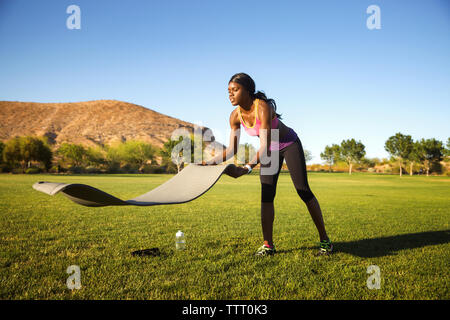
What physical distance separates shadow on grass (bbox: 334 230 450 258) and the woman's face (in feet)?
10.5

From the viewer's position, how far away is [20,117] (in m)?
162

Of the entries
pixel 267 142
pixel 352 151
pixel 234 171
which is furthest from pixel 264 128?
pixel 352 151

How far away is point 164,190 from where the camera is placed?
4.10m

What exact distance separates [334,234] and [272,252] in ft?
7.84

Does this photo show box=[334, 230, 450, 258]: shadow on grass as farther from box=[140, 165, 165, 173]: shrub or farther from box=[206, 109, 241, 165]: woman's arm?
Answer: box=[140, 165, 165, 173]: shrub

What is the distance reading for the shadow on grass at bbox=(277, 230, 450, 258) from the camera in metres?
4.82

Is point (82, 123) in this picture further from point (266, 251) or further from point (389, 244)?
point (389, 244)

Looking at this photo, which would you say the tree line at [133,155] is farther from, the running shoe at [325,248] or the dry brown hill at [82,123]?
the dry brown hill at [82,123]

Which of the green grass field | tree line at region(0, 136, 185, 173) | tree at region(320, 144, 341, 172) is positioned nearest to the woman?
the green grass field

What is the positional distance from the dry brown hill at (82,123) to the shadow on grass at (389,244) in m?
152

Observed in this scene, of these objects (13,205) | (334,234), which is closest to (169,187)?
(334,234)

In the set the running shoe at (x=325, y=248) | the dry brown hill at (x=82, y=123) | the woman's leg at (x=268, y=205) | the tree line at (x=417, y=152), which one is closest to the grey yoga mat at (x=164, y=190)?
the woman's leg at (x=268, y=205)

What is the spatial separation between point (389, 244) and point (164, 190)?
4.59 meters
